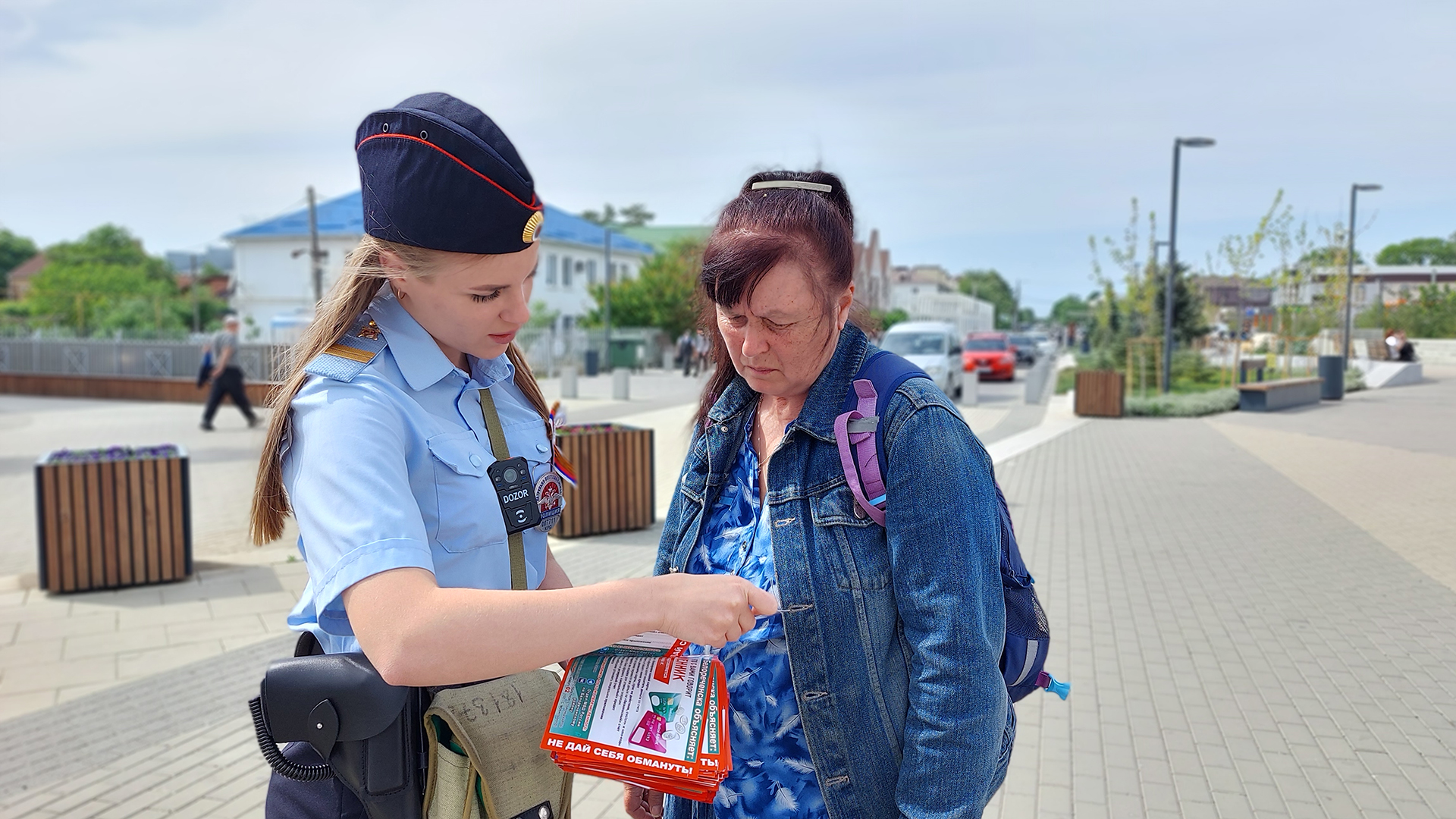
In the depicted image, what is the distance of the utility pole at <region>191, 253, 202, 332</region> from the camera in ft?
184

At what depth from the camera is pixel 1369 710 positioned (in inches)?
180

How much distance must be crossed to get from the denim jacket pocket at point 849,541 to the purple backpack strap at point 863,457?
0.02m

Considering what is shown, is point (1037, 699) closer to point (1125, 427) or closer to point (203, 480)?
point (203, 480)

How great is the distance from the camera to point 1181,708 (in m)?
4.72

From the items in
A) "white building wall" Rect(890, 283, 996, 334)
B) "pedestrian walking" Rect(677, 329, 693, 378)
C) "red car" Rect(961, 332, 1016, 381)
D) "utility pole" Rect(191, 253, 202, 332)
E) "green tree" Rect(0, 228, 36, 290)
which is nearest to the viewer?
"red car" Rect(961, 332, 1016, 381)

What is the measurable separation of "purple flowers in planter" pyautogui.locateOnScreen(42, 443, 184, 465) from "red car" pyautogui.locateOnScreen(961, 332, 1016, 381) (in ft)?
84.6

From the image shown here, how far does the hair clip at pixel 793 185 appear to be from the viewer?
1701 millimetres

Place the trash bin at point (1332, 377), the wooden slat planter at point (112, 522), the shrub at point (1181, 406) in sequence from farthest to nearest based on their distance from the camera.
Answer: the shrub at point (1181, 406)
the trash bin at point (1332, 377)
the wooden slat planter at point (112, 522)

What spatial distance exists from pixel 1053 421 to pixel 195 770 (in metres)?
17.0

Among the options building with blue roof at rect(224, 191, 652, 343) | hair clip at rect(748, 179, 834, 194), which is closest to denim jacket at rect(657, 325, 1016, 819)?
hair clip at rect(748, 179, 834, 194)

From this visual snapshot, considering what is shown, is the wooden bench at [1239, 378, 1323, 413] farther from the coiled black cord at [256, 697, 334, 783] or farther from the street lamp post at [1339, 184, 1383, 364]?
the coiled black cord at [256, 697, 334, 783]

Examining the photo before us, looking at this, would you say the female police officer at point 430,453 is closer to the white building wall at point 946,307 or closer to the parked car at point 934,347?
the parked car at point 934,347

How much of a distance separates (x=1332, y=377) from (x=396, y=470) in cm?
1593

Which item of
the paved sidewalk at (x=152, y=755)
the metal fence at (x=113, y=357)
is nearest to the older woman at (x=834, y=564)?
the paved sidewalk at (x=152, y=755)
